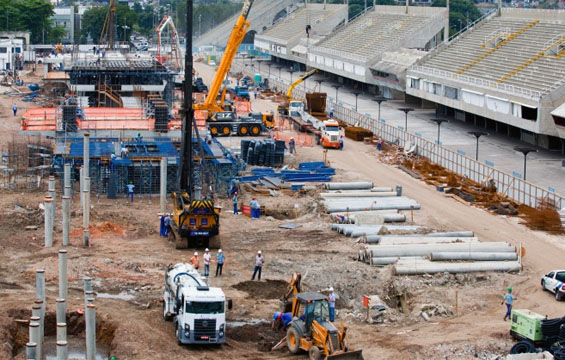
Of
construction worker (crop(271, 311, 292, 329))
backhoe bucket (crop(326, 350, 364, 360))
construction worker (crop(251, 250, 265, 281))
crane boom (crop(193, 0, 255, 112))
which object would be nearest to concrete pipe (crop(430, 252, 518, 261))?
construction worker (crop(251, 250, 265, 281))

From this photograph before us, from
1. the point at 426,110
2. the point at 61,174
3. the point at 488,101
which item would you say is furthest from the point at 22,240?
the point at 426,110

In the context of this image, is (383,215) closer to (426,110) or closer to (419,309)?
(419,309)

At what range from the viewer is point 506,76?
6956 centimetres

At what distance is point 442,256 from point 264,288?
6.67 metres

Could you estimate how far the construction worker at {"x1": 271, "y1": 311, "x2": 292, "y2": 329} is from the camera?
2982 cm

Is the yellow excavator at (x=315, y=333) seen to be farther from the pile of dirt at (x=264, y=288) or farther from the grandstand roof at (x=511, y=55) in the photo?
the grandstand roof at (x=511, y=55)

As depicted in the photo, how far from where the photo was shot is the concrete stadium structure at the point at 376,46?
9469 centimetres

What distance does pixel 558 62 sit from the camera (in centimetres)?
6662

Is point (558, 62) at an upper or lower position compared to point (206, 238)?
upper

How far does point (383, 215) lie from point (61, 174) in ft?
55.4

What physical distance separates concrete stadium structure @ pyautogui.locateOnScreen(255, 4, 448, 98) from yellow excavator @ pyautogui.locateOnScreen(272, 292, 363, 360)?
6208cm

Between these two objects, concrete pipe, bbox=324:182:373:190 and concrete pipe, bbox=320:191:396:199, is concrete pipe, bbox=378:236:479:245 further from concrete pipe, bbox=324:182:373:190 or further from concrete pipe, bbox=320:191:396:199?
concrete pipe, bbox=324:182:373:190

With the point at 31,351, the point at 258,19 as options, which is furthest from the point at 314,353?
the point at 258,19

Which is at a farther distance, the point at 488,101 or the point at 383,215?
the point at 488,101
